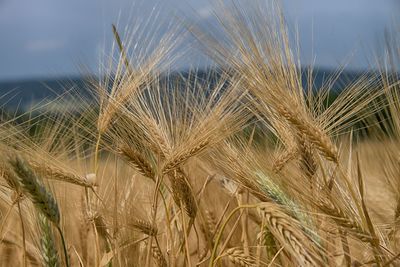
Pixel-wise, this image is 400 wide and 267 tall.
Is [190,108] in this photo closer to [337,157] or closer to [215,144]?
[215,144]

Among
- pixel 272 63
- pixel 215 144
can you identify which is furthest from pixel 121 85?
pixel 272 63

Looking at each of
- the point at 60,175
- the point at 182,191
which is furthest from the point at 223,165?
the point at 60,175

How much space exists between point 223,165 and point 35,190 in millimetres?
512

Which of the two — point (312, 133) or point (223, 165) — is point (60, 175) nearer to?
point (223, 165)

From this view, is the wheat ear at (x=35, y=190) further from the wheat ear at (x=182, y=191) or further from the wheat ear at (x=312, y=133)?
the wheat ear at (x=312, y=133)

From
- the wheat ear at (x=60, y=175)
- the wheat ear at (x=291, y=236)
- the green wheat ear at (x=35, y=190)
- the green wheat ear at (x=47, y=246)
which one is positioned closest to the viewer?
the wheat ear at (x=291, y=236)

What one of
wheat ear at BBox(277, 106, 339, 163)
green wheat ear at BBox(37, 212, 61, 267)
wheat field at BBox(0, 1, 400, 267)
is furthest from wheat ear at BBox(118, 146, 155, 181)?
wheat ear at BBox(277, 106, 339, 163)

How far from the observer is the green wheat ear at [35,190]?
1.46 m

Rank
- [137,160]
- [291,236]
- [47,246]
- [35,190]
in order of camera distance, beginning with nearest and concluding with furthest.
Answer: [291,236] → [35,190] → [47,246] → [137,160]

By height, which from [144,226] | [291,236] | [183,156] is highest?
[183,156]

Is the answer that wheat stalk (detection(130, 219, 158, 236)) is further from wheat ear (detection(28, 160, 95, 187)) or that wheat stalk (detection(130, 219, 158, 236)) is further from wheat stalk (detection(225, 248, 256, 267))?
wheat stalk (detection(225, 248, 256, 267))

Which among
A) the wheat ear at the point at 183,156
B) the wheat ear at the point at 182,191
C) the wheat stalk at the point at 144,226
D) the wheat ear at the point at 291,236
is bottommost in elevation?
the wheat ear at the point at 291,236

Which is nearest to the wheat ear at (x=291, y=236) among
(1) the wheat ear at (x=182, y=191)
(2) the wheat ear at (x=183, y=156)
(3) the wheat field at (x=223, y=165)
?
(3) the wheat field at (x=223, y=165)

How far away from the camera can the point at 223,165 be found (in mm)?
1784
